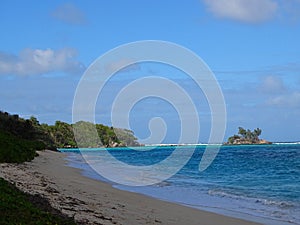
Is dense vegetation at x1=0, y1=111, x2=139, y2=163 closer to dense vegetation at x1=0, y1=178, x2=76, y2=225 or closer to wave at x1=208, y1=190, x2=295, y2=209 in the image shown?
wave at x1=208, y1=190, x2=295, y2=209

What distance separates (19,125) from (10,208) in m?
66.6

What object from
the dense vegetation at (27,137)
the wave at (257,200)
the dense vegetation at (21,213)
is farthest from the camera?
the dense vegetation at (27,137)

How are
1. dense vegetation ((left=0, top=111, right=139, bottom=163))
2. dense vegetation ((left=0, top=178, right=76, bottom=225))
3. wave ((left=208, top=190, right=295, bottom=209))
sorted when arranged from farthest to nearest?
dense vegetation ((left=0, top=111, right=139, bottom=163)) < wave ((left=208, top=190, right=295, bottom=209)) < dense vegetation ((left=0, top=178, right=76, bottom=225))

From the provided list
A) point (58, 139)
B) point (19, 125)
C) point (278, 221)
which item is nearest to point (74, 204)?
point (278, 221)

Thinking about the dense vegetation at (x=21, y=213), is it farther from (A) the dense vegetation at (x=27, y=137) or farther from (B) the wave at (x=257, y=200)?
(A) the dense vegetation at (x=27, y=137)

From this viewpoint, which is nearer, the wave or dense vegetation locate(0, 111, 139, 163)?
the wave

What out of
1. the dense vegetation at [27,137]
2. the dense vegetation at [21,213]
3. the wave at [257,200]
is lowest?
the dense vegetation at [21,213]

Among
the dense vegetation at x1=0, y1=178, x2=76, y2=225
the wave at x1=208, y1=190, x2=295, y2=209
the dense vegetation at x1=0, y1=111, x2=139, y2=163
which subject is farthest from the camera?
the dense vegetation at x1=0, y1=111, x2=139, y2=163

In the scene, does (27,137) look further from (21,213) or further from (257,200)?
(21,213)

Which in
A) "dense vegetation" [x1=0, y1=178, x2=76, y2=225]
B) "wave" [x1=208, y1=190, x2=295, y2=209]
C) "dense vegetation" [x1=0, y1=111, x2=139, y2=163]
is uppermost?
"dense vegetation" [x1=0, y1=111, x2=139, y2=163]

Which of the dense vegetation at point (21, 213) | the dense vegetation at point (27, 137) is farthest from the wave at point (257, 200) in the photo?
the dense vegetation at point (27, 137)

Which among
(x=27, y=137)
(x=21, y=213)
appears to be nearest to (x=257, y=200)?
(x=21, y=213)

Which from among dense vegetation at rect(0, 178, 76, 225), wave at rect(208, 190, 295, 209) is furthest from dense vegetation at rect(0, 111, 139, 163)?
dense vegetation at rect(0, 178, 76, 225)

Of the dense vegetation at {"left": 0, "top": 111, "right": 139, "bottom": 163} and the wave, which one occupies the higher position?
the dense vegetation at {"left": 0, "top": 111, "right": 139, "bottom": 163}
